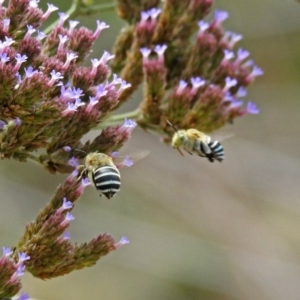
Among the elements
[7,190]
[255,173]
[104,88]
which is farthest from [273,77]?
[104,88]

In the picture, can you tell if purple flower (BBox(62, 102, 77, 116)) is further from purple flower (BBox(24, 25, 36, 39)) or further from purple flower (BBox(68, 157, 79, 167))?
purple flower (BBox(24, 25, 36, 39))

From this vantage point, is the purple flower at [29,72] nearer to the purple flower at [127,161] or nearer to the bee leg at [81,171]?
the bee leg at [81,171]

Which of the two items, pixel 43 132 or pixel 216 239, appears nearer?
pixel 43 132

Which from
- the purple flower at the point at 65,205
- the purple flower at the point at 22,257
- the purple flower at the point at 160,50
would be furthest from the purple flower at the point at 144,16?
the purple flower at the point at 22,257

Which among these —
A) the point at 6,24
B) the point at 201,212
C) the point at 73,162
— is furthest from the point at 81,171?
the point at 201,212

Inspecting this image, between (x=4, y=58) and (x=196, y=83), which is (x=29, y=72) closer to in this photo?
(x=4, y=58)

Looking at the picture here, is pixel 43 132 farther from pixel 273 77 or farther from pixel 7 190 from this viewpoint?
pixel 273 77
